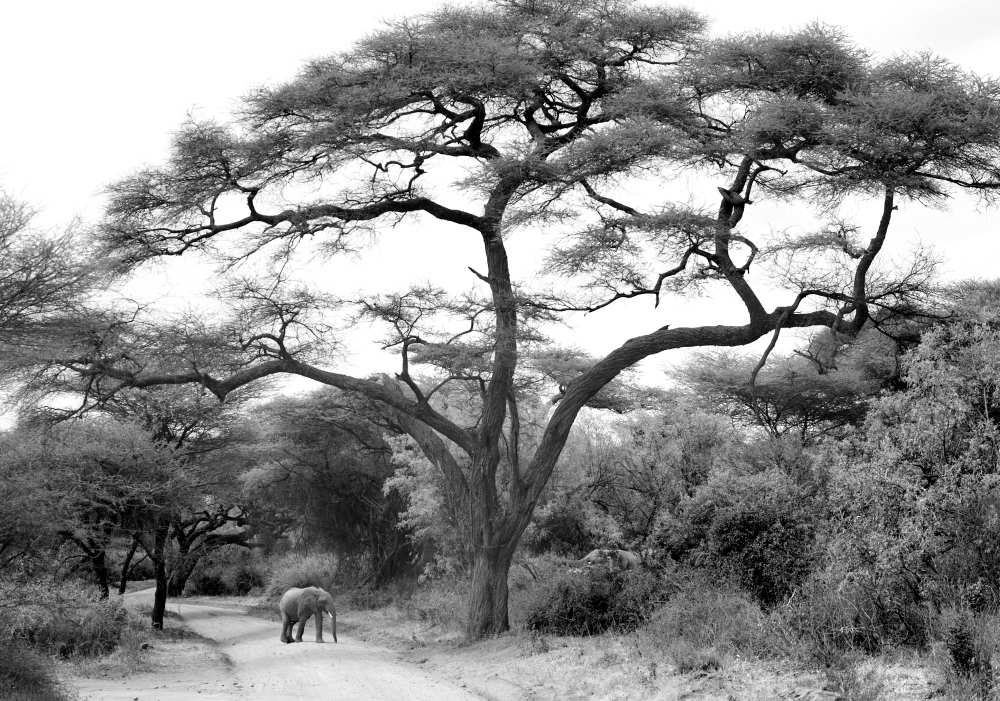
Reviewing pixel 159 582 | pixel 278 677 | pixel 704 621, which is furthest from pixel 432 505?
pixel 704 621

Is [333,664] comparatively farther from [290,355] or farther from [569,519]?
[569,519]

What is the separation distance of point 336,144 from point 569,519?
10.9m

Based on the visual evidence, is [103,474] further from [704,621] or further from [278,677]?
[704,621]

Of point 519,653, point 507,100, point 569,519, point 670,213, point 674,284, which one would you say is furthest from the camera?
point 569,519

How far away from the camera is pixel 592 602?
1464 cm

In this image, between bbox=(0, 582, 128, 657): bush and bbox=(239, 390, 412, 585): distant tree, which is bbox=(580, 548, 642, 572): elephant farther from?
bbox=(239, 390, 412, 585): distant tree

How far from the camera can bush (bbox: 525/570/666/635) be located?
13.8 metres

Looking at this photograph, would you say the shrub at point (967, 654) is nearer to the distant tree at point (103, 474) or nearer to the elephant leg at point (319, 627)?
the elephant leg at point (319, 627)

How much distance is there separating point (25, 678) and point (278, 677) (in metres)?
3.19

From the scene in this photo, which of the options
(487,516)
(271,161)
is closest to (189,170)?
(271,161)

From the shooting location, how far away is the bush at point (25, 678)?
31.6ft

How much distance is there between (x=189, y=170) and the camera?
647 inches

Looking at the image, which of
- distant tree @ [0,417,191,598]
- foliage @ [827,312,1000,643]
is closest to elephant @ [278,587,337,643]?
distant tree @ [0,417,191,598]

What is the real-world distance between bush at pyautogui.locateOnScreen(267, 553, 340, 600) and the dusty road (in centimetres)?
1289
